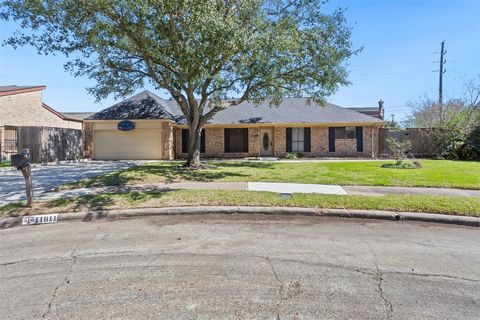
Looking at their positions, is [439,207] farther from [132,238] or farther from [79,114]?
[79,114]

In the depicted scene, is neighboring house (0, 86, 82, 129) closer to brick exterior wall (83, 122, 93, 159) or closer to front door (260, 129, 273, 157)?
brick exterior wall (83, 122, 93, 159)

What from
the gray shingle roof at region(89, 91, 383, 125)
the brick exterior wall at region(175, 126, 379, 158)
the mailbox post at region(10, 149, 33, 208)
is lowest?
the mailbox post at region(10, 149, 33, 208)

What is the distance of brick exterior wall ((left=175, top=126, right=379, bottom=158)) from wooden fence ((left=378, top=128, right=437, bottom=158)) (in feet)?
2.01

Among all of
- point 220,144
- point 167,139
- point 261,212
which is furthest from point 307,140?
point 261,212

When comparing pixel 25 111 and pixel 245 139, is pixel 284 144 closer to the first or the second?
pixel 245 139

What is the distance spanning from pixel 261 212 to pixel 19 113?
24.5 meters

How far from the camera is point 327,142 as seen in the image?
23.7 metres

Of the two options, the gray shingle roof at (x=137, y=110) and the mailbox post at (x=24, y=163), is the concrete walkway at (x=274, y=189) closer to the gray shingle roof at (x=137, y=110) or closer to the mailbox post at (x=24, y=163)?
the mailbox post at (x=24, y=163)

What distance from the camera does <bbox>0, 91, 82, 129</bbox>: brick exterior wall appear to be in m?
22.7

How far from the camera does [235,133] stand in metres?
24.0

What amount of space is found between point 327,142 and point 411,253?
63.6 ft

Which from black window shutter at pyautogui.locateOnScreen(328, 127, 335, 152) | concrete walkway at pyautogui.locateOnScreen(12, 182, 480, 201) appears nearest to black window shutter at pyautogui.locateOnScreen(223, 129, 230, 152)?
black window shutter at pyautogui.locateOnScreen(328, 127, 335, 152)

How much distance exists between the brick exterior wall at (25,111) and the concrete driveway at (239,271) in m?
21.0

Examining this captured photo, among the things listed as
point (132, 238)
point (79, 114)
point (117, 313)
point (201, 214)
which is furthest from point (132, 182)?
point (79, 114)
